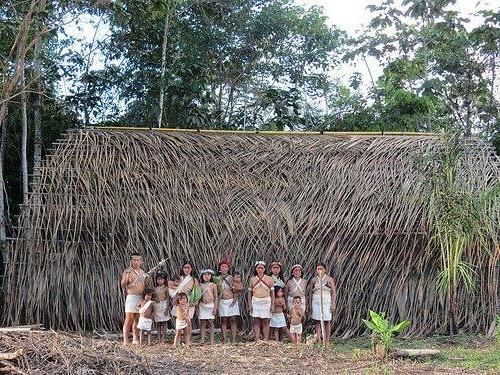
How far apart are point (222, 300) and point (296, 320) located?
37.0 inches

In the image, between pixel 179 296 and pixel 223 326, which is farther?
pixel 223 326

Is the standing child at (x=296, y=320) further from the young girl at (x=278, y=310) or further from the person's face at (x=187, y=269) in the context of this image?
the person's face at (x=187, y=269)

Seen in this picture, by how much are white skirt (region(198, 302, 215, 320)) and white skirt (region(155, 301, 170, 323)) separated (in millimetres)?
404

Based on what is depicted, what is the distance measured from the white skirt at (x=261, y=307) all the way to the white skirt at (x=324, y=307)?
1.89 ft

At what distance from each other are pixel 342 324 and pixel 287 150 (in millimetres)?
2623

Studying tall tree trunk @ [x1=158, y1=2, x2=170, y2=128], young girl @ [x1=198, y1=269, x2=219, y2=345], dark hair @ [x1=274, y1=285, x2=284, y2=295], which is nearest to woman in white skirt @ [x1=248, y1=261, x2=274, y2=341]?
dark hair @ [x1=274, y1=285, x2=284, y2=295]

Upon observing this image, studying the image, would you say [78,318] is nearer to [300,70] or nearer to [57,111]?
[57,111]

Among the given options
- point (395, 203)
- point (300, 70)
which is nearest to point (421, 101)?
point (300, 70)

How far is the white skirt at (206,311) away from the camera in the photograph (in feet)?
27.0

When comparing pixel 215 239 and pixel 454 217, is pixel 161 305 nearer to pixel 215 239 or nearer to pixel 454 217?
pixel 215 239

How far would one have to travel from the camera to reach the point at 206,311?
8.23 m

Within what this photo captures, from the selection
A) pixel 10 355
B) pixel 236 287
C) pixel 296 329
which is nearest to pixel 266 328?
pixel 296 329

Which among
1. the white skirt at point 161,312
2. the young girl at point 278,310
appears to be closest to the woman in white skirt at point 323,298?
the young girl at point 278,310

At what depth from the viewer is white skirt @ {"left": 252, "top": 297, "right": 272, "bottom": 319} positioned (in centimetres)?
825
